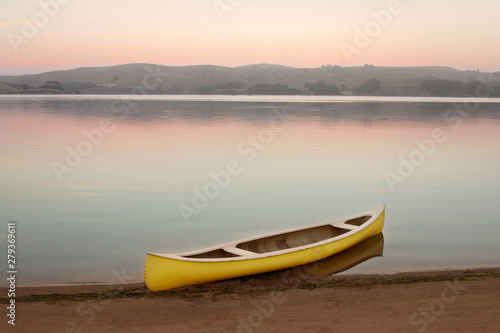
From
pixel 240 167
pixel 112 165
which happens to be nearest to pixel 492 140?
pixel 240 167

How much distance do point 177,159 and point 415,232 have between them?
17.4m

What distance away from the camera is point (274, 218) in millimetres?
18172

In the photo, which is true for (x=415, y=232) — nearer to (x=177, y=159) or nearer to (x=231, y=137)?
(x=177, y=159)

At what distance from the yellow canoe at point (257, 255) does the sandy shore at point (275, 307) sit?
30 centimetres

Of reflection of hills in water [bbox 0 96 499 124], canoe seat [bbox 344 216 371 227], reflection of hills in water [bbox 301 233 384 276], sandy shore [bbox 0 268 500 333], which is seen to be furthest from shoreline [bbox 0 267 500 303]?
reflection of hills in water [bbox 0 96 499 124]

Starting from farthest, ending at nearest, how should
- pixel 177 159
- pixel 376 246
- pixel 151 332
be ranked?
pixel 177 159, pixel 376 246, pixel 151 332

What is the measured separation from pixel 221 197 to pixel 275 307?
41.1 ft

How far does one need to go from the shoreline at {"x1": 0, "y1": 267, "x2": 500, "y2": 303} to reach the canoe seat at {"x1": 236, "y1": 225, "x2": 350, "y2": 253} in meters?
0.98

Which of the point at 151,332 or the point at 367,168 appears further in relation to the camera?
the point at 367,168

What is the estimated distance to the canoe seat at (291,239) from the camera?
43.7 feet

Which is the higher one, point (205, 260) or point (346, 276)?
point (205, 260)

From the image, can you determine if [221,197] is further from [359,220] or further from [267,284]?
[267,284]

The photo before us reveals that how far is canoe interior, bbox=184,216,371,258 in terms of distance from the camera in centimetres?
1234

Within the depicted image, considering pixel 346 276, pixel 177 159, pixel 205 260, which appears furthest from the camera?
pixel 177 159
